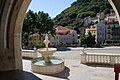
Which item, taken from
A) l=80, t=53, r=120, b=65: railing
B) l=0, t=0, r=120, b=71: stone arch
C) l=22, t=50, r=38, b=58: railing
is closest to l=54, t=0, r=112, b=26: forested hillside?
l=22, t=50, r=38, b=58: railing

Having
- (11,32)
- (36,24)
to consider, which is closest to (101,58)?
(11,32)

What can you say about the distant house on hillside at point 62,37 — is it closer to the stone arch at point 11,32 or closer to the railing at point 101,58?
the railing at point 101,58

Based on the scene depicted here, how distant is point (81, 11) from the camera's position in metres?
77.7

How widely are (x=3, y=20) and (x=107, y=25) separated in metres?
36.0

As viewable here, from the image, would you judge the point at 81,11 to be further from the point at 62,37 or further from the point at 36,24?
the point at 36,24

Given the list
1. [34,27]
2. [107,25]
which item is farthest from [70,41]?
[34,27]

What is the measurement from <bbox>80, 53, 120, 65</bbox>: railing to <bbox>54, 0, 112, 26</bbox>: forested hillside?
183 ft

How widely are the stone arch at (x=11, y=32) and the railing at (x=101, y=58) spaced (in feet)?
11.3

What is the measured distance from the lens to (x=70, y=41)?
3991 centimetres

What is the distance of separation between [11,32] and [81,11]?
71.8 m

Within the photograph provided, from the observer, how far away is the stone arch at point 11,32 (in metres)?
7.03

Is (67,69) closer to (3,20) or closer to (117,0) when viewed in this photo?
(3,20)

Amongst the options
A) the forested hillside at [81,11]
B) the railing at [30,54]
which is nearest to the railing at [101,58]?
the railing at [30,54]

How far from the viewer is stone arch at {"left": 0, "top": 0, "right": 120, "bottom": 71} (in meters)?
7.03
